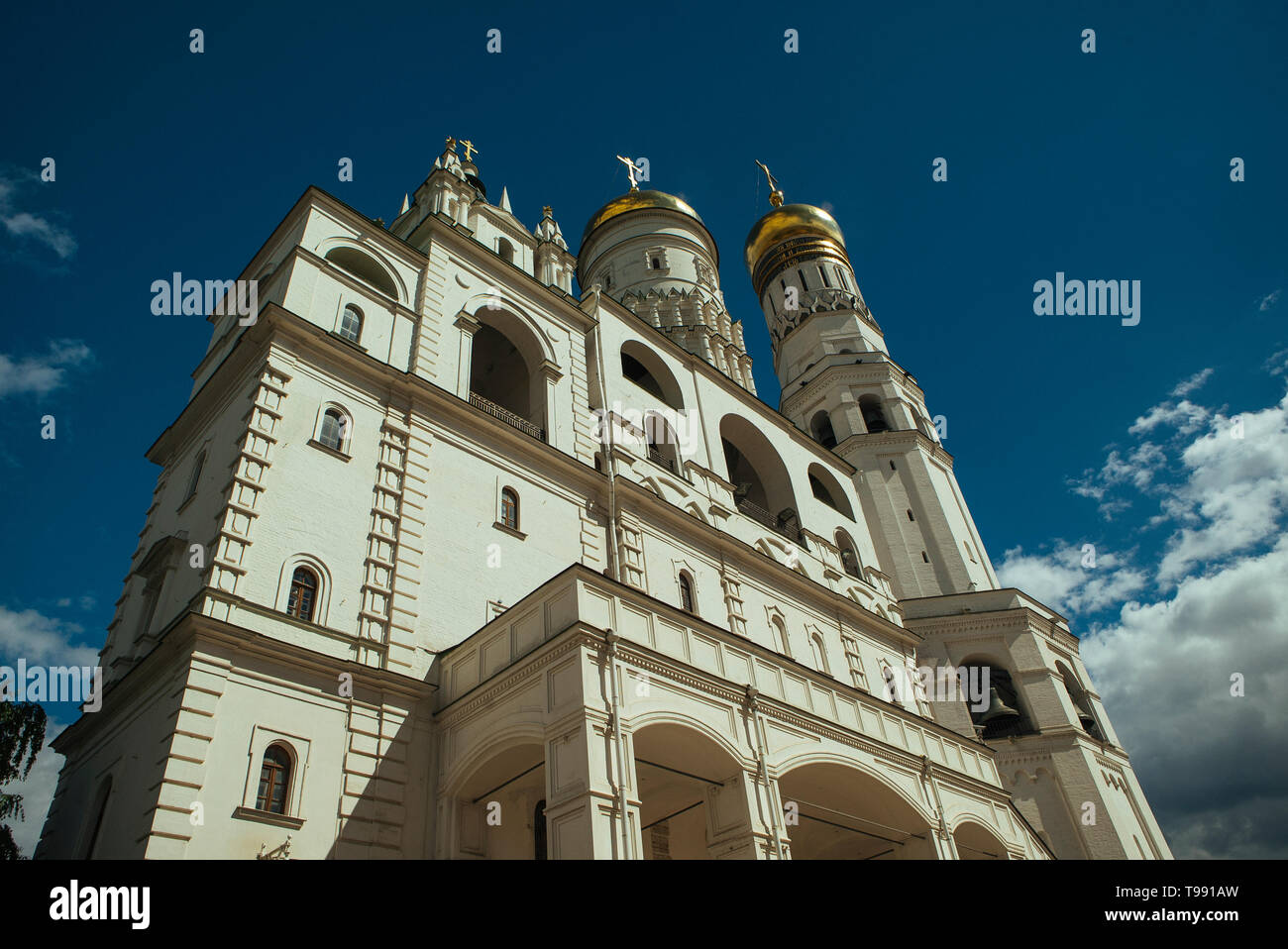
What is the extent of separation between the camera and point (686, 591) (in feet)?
73.0

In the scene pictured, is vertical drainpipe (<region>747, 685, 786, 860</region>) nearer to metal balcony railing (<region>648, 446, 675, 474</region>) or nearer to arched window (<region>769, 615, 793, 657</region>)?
arched window (<region>769, 615, 793, 657</region>)

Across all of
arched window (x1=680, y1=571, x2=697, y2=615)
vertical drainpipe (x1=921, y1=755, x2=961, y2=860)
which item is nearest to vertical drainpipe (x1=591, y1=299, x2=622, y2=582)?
arched window (x1=680, y1=571, x2=697, y2=615)

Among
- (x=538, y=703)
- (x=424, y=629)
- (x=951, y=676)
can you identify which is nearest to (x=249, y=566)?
(x=424, y=629)

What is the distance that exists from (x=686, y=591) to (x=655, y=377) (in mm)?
8935

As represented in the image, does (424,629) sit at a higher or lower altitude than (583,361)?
lower

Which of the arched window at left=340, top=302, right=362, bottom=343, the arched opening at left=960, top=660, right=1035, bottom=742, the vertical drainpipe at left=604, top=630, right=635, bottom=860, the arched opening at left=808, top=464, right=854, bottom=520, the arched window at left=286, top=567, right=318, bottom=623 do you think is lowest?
the vertical drainpipe at left=604, top=630, right=635, bottom=860

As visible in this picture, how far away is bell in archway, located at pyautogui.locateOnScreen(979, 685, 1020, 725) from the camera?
29.0 metres

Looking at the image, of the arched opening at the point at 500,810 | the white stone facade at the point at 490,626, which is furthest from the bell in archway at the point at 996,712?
the arched opening at the point at 500,810

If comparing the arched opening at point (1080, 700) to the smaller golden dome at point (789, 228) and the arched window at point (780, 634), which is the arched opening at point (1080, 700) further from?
the smaller golden dome at point (789, 228)

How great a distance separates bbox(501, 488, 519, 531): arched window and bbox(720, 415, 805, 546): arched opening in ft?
32.5

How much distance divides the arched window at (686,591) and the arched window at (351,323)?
9.51 meters
